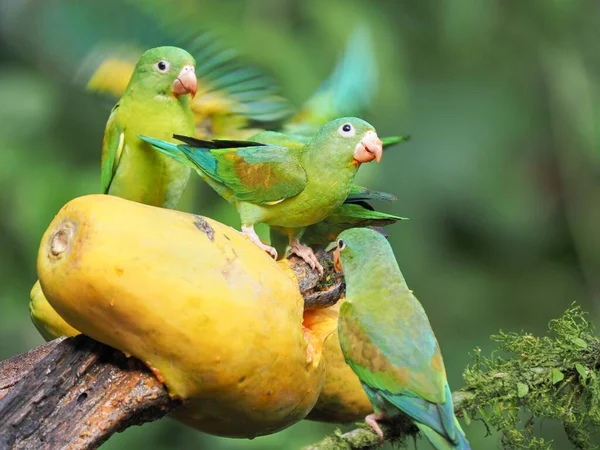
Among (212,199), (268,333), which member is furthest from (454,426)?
(212,199)

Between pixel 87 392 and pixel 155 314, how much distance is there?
224 mm

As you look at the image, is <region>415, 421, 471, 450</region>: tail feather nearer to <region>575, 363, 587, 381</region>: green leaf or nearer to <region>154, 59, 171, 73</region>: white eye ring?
<region>575, 363, 587, 381</region>: green leaf

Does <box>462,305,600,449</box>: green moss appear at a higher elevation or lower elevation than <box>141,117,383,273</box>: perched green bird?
lower

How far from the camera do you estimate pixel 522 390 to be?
7.19ft

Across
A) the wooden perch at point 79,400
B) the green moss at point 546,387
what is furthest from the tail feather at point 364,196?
the wooden perch at point 79,400

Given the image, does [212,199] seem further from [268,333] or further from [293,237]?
[268,333]

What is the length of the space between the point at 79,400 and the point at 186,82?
1157 mm

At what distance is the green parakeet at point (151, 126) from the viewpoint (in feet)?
9.23

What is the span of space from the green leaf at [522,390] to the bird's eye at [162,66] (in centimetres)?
134

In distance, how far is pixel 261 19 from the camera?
15.9ft

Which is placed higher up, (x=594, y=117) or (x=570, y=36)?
(x=570, y=36)

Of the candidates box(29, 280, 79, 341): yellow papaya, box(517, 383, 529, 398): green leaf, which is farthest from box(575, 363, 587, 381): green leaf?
box(29, 280, 79, 341): yellow papaya

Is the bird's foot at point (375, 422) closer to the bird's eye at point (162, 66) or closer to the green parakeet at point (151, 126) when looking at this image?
the green parakeet at point (151, 126)

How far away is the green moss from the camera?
2176mm
